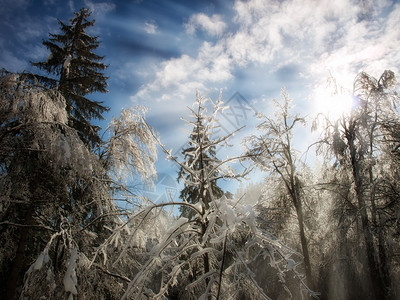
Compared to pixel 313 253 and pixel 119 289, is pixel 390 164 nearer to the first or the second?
pixel 313 253

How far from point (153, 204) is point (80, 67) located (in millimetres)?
8229

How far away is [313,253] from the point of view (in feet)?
34.1

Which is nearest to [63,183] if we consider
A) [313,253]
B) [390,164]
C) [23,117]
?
[23,117]

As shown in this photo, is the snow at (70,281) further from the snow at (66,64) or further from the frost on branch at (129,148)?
the snow at (66,64)

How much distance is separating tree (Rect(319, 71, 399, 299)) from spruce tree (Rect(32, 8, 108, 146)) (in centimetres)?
831

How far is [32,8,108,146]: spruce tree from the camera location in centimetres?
755

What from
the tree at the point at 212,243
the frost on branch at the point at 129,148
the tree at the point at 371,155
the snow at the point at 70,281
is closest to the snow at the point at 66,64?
the frost on branch at the point at 129,148

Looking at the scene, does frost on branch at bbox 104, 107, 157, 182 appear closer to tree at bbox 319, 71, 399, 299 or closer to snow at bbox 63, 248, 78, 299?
snow at bbox 63, 248, 78, 299

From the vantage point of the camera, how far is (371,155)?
708 centimetres

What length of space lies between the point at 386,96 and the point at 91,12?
10839 mm

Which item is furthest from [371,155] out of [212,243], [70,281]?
[70,281]

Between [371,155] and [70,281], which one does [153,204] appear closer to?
[70,281]

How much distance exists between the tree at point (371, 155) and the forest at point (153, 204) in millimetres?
42

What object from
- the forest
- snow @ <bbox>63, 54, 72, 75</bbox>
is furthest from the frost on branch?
snow @ <bbox>63, 54, 72, 75</bbox>
